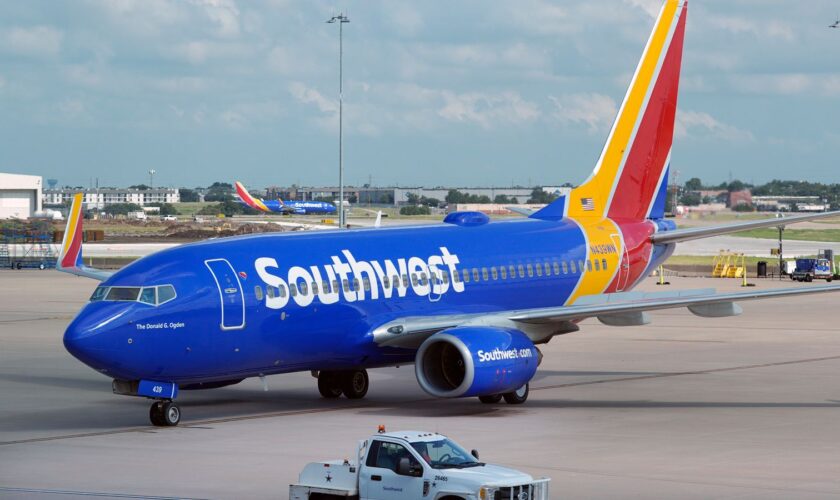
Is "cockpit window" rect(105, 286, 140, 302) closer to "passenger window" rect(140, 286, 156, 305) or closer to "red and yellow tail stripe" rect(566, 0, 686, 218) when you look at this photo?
"passenger window" rect(140, 286, 156, 305)

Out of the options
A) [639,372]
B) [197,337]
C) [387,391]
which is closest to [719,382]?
[639,372]

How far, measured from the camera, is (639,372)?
38656mm

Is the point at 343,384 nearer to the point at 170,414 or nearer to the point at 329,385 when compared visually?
the point at 329,385

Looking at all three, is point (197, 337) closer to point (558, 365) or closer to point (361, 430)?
point (361, 430)

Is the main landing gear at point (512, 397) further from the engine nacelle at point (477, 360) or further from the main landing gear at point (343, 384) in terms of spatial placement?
the main landing gear at point (343, 384)

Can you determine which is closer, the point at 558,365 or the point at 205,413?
the point at 205,413

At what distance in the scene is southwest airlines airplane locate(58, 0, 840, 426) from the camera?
27422 millimetres

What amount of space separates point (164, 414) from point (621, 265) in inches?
581

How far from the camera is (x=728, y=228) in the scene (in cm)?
3588

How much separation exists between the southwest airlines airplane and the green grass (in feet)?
318

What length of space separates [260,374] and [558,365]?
13.5 metres

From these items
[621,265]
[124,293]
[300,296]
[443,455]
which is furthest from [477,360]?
[443,455]

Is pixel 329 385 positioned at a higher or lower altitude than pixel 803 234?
lower

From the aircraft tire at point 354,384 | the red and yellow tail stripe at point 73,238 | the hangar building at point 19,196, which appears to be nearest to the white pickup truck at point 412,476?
the aircraft tire at point 354,384
